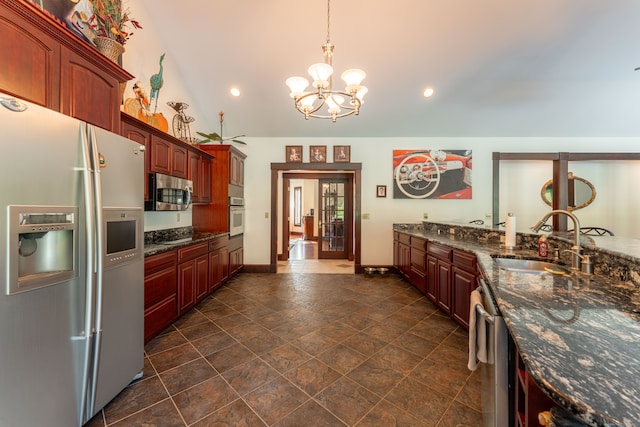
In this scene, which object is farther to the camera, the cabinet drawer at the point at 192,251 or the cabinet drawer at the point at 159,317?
the cabinet drawer at the point at 192,251

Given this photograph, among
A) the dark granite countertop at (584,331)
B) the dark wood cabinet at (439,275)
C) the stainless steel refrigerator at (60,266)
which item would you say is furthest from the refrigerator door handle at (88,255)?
the dark wood cabinet at (439,275)

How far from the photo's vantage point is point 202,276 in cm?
313

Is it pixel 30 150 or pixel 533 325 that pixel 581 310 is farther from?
pixel 30 150

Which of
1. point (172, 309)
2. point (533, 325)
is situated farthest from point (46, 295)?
point (533, 325)

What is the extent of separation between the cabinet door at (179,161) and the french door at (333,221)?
3.24 meters

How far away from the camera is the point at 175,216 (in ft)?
11.6

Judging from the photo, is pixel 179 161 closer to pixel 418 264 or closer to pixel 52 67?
pixel 52 67

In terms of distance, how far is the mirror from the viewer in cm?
528

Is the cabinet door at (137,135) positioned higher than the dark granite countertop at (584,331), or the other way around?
the cabinet door at (137,135)

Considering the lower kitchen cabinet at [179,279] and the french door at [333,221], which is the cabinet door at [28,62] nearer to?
the lower kitchen cabinet at [179,279]

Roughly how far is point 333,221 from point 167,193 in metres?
3.88

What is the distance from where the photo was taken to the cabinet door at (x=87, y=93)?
147 centimetres

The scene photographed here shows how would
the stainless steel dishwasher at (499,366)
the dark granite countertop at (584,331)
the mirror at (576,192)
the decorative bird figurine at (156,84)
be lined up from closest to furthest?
the dark granite countertop at (584,331), the stainless steel dishwasher at (499,366), the decorative bird figurine at (156,84), the mirror at (576,192)

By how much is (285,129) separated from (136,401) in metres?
4.17
